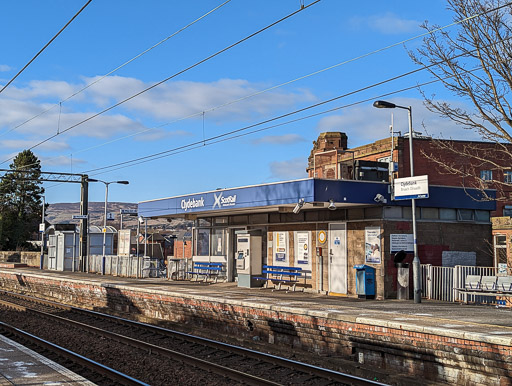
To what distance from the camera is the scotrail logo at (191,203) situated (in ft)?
84.9

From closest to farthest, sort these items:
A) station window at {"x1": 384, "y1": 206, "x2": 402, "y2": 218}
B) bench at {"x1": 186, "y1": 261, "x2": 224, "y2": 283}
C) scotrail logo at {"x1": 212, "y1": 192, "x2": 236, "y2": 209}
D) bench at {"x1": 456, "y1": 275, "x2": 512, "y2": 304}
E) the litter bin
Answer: bench at {"x1": 456, "y1": 275, "x2": 512, "y2": 304} → the litter bin → station window at {"x1": 384, "y1": 206, "x2": 402, "y2": 218} → scotrail logo at {"x1": 212, "y1": 192, "x2": 236, "y2": 209} → bench at {"x1": 186, "y1": 261, "x2": 224, "y2": 283}

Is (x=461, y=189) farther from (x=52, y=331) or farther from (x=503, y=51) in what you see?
(x=52, y=331)

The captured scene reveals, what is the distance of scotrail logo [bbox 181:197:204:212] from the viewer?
25.9 meters

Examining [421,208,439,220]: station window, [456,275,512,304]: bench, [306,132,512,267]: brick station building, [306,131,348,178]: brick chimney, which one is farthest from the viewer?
[306,131,348,178]: brick chimney

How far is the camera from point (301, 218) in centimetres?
2358

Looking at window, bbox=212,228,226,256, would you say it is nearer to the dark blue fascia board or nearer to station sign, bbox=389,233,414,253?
the dark blue fascia board

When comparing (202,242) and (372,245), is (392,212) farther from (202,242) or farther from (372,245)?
(202,242)

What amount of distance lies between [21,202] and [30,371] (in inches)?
2949

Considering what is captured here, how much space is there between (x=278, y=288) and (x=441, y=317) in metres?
10.6

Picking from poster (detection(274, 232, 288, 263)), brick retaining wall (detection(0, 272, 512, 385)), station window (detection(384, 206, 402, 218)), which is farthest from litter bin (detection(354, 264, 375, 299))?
brick retaining wall (detection(0, 272, 512, 385))

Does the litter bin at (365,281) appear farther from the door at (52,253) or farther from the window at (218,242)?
the door at (52,253)

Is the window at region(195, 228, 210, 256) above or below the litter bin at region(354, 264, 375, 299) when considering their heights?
above

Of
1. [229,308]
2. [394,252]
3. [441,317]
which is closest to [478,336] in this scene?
[441,317]

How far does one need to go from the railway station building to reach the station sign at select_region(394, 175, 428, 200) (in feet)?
1.85
